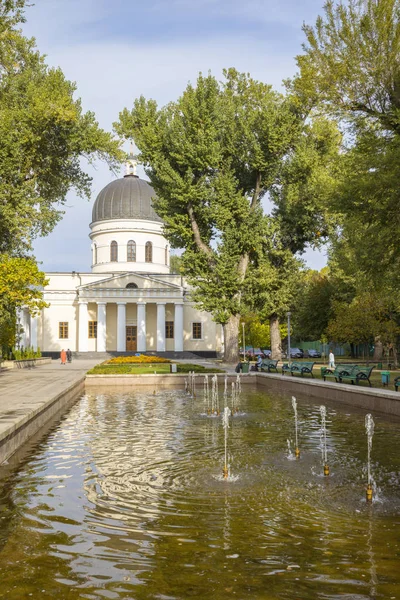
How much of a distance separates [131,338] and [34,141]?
39.3 m

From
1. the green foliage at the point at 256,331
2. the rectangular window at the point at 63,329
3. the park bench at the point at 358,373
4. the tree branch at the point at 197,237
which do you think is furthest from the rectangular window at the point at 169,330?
the park bench at the point at 358,373

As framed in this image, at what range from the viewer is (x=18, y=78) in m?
25.9

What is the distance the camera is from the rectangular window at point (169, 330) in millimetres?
63291

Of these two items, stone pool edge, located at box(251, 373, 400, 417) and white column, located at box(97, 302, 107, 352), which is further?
white column, located at box(97, 302, 107, 352)

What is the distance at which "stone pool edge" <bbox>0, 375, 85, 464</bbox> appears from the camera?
9.70m

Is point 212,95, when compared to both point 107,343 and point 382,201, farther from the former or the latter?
point 107,343

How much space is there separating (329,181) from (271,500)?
90.9 feet

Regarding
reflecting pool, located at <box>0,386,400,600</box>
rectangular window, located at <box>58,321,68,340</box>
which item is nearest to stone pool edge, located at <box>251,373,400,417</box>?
reflecting pool, located at <box>0,386,400,600</box>

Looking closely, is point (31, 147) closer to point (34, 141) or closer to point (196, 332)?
point (34, 141)

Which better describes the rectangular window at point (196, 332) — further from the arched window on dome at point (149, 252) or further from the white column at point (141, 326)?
the arched window on dome at point (149, 252)

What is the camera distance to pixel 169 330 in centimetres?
6356

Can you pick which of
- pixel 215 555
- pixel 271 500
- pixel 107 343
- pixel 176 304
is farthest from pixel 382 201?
pixel 107 343

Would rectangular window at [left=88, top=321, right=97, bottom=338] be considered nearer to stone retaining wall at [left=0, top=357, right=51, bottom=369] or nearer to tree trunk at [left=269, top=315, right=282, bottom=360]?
stone retaining wall at [left=0, top=357, right=51, bottom=369]

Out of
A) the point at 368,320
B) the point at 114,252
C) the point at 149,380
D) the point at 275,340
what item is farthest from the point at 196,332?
the point at 149,380
